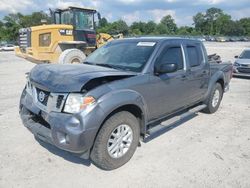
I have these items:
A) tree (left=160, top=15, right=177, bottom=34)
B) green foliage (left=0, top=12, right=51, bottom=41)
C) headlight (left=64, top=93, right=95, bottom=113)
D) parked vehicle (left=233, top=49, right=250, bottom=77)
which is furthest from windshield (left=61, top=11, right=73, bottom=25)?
tree (left=160, top=15, right=177, bottom=34)

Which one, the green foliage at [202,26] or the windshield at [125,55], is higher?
the green foliage at [202,26]

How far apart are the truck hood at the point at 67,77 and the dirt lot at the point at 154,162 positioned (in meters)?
1.17

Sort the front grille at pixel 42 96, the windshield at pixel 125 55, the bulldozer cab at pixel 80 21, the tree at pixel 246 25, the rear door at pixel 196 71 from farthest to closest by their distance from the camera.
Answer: the tree at pixel 246 25, the bulldozer cab at pixel 80 21, the rear door at pixel 196 71, the windshield at pixel 125 55, the front grille at pixel 42 96

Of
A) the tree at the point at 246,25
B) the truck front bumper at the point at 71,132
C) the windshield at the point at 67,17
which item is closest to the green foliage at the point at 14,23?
the windshield at the point at 67,17

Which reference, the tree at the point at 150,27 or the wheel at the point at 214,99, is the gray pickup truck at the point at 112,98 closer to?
the wheel at the point at 214,99

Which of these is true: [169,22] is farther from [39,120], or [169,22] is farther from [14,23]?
[39,120]

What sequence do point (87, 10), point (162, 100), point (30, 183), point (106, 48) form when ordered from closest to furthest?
point (30, 183), point (162, 100), point (106, 48), point (87, 10)

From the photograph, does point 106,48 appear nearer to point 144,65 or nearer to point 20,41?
point 144,65

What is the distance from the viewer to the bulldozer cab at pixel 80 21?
39.0 ft

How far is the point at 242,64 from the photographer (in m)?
12.2

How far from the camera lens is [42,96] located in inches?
142

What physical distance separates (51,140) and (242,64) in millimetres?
11213

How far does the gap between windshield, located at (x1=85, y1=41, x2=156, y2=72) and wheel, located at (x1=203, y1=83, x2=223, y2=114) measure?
8.25 feet

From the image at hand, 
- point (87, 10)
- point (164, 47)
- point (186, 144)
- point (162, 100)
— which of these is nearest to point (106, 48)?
point (164, 47)
